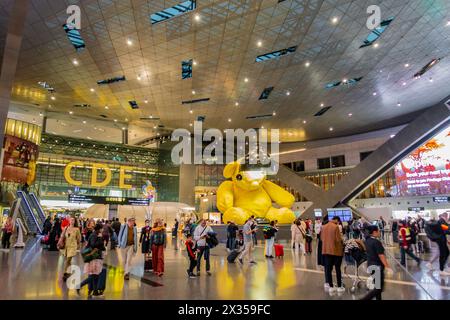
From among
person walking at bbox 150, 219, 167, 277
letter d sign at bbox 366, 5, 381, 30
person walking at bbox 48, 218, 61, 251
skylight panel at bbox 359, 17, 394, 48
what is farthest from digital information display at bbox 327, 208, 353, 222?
person walking at bbox 150, 219, 167, 277

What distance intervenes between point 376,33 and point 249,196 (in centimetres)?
1173

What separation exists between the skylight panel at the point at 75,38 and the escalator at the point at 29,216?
35.4ft

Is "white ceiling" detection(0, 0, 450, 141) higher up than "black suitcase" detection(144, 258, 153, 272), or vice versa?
"white ceiling" detection(0, 0, 450, 141)

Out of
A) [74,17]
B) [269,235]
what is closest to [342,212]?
[269,235]

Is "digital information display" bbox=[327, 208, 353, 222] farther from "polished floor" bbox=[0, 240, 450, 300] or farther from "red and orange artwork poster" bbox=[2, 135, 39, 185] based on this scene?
"red and orange artwork poster" bbox=[2, 135, 39, 185]

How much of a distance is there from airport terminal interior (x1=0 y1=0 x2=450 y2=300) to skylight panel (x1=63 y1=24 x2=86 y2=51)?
103 millimetres

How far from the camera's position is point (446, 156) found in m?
26.2

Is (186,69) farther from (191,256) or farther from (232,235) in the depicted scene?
(191,256)

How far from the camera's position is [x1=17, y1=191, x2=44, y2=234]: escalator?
19766 mm
